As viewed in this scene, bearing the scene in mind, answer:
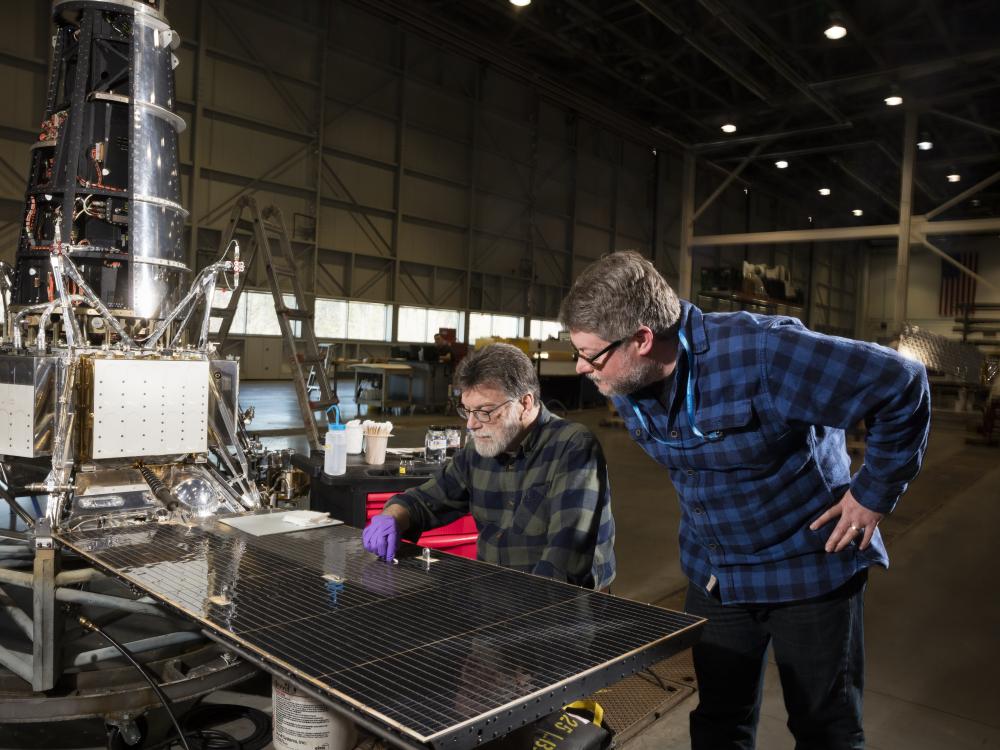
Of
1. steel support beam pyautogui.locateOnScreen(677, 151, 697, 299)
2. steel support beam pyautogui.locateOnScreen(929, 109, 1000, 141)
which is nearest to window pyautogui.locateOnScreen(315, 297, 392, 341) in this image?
steel support beam pyautogui.locateOnScreen(677, 151, 697, 299)

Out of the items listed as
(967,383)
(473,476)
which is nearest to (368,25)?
(967,383)

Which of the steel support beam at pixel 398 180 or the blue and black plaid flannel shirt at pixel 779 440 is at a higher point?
the steel support beam at pixel 398 180

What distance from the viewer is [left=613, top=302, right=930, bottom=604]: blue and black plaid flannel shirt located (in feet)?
4.75

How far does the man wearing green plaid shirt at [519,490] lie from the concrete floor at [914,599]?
3.31ft

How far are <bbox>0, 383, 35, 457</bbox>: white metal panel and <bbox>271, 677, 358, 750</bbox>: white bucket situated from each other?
4.97ft

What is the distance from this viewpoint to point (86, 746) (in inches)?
93.7

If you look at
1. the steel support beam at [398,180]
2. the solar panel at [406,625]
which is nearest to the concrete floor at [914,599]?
the solar panel at [406,625]

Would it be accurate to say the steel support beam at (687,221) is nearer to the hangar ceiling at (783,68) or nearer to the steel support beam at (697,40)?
the hangar ceiling at (783,68)

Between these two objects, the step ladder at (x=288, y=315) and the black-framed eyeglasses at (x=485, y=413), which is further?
the step ladder at (x=288, y=315)

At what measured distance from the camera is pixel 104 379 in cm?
250

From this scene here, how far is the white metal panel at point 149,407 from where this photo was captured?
251 cm

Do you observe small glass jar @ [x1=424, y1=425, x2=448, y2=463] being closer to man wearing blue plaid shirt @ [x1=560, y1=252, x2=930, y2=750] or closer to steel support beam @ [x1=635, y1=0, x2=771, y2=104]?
man wearing blue plaid shirt @ [x1=560, y1=252, x2=930, y2=750]

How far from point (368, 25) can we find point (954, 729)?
14.0 metres

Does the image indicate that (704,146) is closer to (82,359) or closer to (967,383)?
(967,383)
